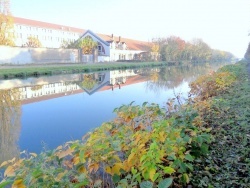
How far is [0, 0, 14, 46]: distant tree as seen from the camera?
36125 mm

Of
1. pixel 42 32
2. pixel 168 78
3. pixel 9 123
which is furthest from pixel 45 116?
pixel 42 32

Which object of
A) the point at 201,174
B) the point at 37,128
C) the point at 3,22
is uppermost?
the point at 3,22

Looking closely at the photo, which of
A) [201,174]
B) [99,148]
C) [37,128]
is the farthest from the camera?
[37,128]

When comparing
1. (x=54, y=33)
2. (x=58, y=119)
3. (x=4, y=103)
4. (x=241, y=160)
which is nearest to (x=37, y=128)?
(x=58, y=119)

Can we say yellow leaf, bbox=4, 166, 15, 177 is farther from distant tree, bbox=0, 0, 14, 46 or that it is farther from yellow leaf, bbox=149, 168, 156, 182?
distant tree, bbox=0, 0, 14, 46

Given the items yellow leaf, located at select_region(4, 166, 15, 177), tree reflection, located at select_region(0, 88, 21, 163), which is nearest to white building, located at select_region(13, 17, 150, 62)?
tree reflection, located at select_region(0, 88, 21, 163)

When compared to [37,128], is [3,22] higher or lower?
higher

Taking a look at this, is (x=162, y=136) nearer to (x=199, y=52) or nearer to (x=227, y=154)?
(x=227, y=154)

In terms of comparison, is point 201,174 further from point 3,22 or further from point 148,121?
point 3,22

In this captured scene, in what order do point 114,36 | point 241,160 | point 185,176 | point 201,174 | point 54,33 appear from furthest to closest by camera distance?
point 54,33 → point 114,36 → point 241,160 → point 201,174 → point 185,176

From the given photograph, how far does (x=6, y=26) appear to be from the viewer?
36500mm

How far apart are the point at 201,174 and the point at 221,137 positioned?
1.25 m

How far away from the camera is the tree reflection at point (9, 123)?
522 centimetres

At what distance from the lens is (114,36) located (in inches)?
2482
